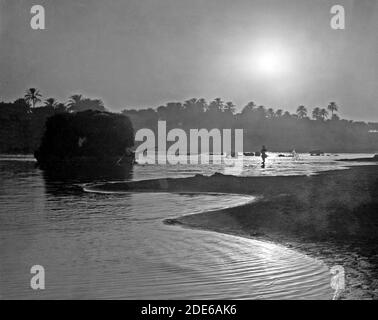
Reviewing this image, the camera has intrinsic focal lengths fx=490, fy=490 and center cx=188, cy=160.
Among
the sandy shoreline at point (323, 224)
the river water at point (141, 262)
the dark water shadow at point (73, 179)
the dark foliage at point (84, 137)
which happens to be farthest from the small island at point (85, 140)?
the river water at point (141, 262)

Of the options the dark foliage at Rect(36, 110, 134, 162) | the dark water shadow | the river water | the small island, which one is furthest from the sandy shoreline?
the dark foliage at Rect(36, 110, 134, 162)

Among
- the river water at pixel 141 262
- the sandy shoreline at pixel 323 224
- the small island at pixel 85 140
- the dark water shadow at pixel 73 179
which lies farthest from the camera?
the small island at pixel 85 140

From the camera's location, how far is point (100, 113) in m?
88.9

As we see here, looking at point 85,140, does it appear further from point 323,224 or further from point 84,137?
point 323,224

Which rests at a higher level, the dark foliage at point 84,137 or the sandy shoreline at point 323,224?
the dark foliage at point 84,137

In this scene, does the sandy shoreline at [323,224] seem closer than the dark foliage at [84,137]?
Yes

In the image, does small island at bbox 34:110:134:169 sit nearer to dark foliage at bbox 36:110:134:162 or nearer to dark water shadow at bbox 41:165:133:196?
dark foliage at bbox 36:110:134:162

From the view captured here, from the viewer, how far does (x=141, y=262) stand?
39.0ft

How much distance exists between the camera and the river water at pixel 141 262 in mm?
9469

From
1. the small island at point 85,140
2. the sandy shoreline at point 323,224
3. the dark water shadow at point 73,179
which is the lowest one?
the dark water shadow at point 73,179

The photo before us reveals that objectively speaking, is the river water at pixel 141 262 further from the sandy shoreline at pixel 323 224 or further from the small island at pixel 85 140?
the small island at pixel 85 140

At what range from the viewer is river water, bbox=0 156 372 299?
9.47 metres

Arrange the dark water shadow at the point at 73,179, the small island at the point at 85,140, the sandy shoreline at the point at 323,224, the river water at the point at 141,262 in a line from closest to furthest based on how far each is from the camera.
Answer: the river water at the point at 141,262
the sandy shoreline at the point at 323,224
the dark water shadow at the point at 73,179
the small island at the point at 85,140

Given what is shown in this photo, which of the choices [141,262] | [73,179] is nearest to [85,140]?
[73,179]
